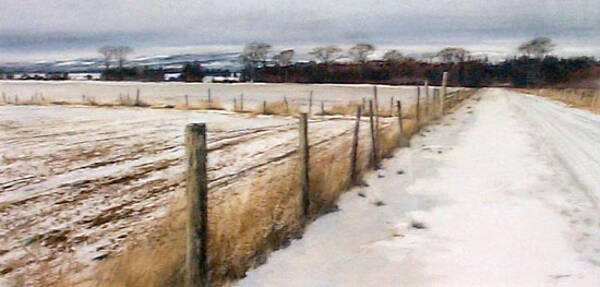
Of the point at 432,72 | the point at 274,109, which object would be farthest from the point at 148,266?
the point at 274,109

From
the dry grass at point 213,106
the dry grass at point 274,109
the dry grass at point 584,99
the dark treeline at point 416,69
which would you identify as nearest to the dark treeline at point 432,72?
the dark treeline at point 416,69

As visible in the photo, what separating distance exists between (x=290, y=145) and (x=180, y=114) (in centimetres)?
176

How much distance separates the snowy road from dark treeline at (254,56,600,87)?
79 cm

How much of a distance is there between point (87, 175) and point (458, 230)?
308 cm

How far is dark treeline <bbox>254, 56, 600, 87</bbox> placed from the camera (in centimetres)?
246

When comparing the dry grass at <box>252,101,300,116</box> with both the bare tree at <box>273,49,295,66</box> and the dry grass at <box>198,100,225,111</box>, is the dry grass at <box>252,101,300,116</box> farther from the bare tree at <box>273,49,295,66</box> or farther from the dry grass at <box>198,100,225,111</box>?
the bare tree at <box>273,49,295,66</box>

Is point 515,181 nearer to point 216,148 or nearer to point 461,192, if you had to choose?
point 461,192

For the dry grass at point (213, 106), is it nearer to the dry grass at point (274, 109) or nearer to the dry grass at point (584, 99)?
the dry grass at point (274, 109)

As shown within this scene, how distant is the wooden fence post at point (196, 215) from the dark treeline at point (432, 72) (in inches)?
13.0

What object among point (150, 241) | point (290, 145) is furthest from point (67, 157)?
point (150, 241)

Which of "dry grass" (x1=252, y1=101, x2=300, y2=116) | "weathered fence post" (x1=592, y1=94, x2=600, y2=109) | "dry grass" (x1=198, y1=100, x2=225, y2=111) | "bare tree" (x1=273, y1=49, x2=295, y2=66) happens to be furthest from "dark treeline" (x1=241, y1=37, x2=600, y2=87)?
"weathered fence post" (x1=592, y1=94, x2=600, y2=109)

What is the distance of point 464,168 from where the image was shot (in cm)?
538

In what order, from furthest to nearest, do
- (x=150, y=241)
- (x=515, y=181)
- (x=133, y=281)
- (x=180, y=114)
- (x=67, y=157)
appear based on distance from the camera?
(x=180, y=114) → (x=67, y=157) → (x=515, y=181) → (x=150, y=241) → (x=133, y=281)

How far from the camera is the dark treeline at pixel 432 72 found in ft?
8.05
